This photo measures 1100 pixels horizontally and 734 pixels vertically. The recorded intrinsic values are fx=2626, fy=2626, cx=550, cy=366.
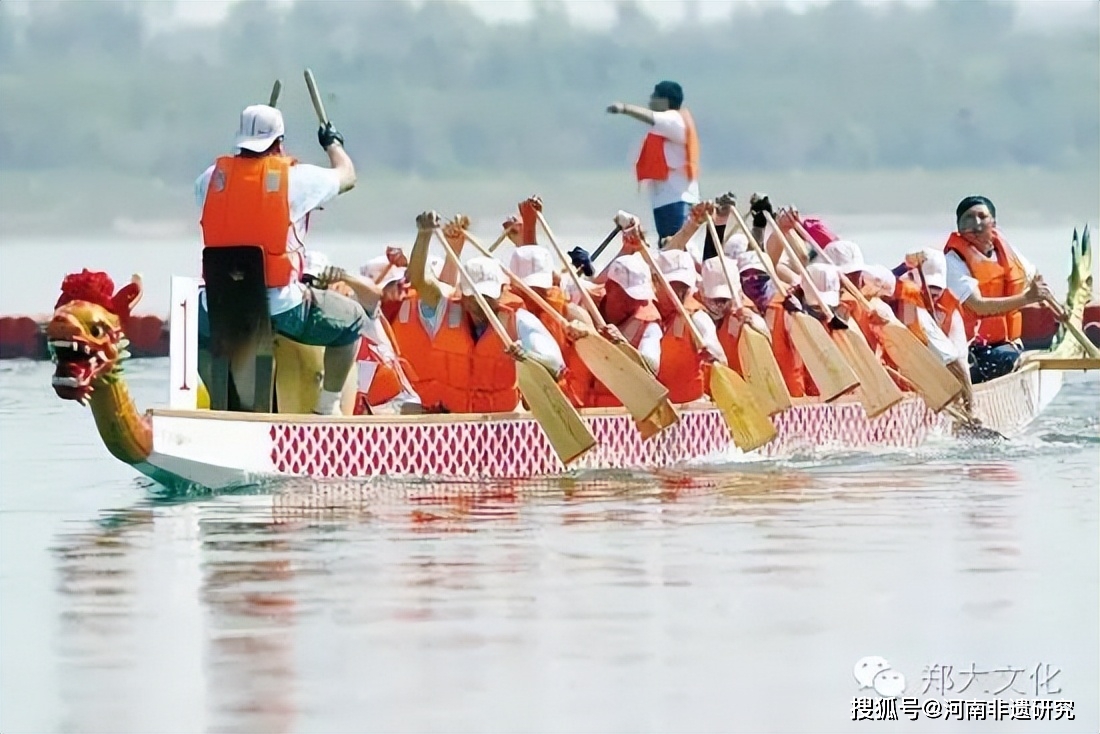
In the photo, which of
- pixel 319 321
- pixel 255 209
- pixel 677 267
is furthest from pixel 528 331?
pixel 255 209

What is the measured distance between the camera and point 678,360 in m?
14.5

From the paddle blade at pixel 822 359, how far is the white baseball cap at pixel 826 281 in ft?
1.60

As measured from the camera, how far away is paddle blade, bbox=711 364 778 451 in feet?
46.9

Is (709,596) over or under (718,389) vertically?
under

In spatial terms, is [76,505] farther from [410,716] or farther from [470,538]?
[410,716]

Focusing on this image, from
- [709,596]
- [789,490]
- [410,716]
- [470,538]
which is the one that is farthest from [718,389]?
[410,716]

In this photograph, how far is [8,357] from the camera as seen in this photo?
1052 inches

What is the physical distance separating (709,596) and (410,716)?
2282mm

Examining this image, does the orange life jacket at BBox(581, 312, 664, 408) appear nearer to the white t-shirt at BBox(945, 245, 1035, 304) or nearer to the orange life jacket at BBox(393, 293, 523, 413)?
the orange life jacket at BBox(393, 293, 523, 413)

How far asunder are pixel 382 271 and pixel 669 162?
120 inches

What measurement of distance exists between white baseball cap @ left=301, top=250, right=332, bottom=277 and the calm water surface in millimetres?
1296

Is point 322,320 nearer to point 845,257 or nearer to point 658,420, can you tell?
point 658,420

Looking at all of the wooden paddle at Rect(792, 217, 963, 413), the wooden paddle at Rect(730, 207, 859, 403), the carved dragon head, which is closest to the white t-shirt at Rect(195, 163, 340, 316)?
the carved dragon head

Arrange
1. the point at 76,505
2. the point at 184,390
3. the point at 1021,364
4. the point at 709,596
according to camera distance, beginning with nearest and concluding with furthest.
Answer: the point at 709,596
the point at 184,390
the point at 76,505
the point at 1021,364
